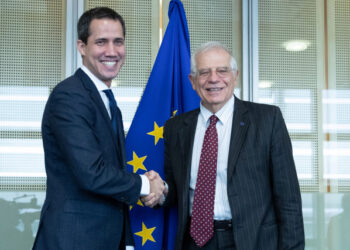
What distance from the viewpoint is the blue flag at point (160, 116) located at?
288 centimetres

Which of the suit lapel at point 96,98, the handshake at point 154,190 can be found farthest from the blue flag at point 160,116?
the suit lapel at point 96,98

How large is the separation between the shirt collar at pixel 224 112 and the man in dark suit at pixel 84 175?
51cm

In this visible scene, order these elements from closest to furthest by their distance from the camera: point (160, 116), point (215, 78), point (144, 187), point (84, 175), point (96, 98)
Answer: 1. point (84, 175)
2. point (96, 98)
3. point (144, 187)
4. point (215, 78)
5. point (160, 116)

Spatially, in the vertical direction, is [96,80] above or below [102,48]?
below

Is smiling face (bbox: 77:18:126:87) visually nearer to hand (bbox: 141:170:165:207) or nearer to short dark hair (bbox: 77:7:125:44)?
short dark hair (bbox: 77:7:125:44)

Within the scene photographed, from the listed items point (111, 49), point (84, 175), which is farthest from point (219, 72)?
point (84, 175)

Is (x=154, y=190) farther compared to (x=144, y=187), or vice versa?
(x=154, y=190)

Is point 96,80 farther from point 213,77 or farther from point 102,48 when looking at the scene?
point 213,77

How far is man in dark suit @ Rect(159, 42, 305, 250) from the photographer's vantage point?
6.82ft

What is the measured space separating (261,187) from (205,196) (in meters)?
0.29

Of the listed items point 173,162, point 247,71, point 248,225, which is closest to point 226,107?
point 173,162

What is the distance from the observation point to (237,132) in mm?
2184

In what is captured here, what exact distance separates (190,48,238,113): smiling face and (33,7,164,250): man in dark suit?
520 millimetres

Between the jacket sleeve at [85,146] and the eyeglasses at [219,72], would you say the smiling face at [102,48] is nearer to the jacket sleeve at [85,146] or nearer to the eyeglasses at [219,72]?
the jacket sleeve at [85,146]
